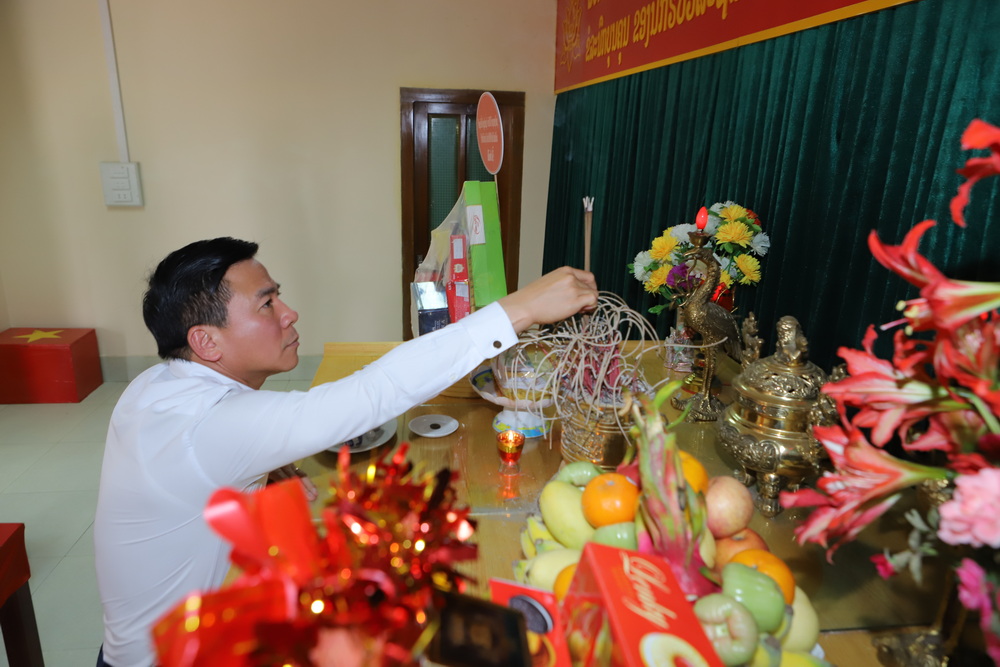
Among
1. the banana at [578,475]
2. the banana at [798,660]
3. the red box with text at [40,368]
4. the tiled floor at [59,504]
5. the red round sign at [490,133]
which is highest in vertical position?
the red round sign at [490,133]

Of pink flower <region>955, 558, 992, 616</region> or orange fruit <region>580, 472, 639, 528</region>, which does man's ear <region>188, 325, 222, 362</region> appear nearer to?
orange fruit <region>580, 472, 639, 528</region>

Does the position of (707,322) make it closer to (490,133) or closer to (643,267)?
(643,267)

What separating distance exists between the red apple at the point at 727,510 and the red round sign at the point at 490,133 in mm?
1110

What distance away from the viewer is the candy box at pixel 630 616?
20.7 inches

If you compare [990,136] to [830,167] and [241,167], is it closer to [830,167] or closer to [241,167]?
[830,167]

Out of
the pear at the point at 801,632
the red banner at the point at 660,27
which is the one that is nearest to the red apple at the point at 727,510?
the pear at the point at 801,632

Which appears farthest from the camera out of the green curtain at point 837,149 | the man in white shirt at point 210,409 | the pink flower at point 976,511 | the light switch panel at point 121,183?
the light switch panel at point 121,183

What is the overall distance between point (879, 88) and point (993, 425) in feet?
4.19

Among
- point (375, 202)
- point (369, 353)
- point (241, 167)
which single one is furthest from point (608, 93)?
point (241, 167)

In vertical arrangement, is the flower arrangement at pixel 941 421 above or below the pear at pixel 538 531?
above

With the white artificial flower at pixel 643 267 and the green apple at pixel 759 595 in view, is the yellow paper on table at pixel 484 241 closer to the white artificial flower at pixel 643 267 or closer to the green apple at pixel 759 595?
the white artificial flower at pixel 643 267

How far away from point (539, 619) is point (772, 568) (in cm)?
28

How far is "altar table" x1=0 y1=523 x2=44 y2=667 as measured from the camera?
55.0 inches

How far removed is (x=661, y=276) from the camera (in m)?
1.72
